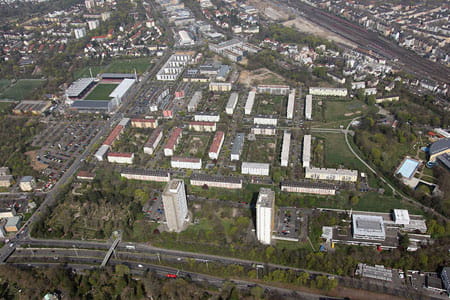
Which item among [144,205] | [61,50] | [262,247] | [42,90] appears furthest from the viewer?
[61,50]

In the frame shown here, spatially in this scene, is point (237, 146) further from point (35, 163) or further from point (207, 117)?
point (35, 163)

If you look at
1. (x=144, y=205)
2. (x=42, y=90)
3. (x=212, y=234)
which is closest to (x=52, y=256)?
(x=144, y=205)

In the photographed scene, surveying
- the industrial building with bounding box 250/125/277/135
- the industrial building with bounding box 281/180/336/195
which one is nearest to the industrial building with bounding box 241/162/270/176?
the industrial building with bounding box 281/180/336/195

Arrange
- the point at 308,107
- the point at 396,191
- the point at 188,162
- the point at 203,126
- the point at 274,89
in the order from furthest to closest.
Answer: the point at 274,89
the point at 308,107
the point at 203,126
the point at 188,162
the point at 396,191

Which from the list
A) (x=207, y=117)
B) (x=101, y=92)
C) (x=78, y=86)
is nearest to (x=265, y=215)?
(x=207, y=117)

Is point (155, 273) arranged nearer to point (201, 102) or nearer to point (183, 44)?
point (201, 102)

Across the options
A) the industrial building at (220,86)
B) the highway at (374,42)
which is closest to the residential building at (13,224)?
the industrial building at (220,86)

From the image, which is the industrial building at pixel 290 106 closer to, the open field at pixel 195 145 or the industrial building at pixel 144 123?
the open field at pixel 195 145
